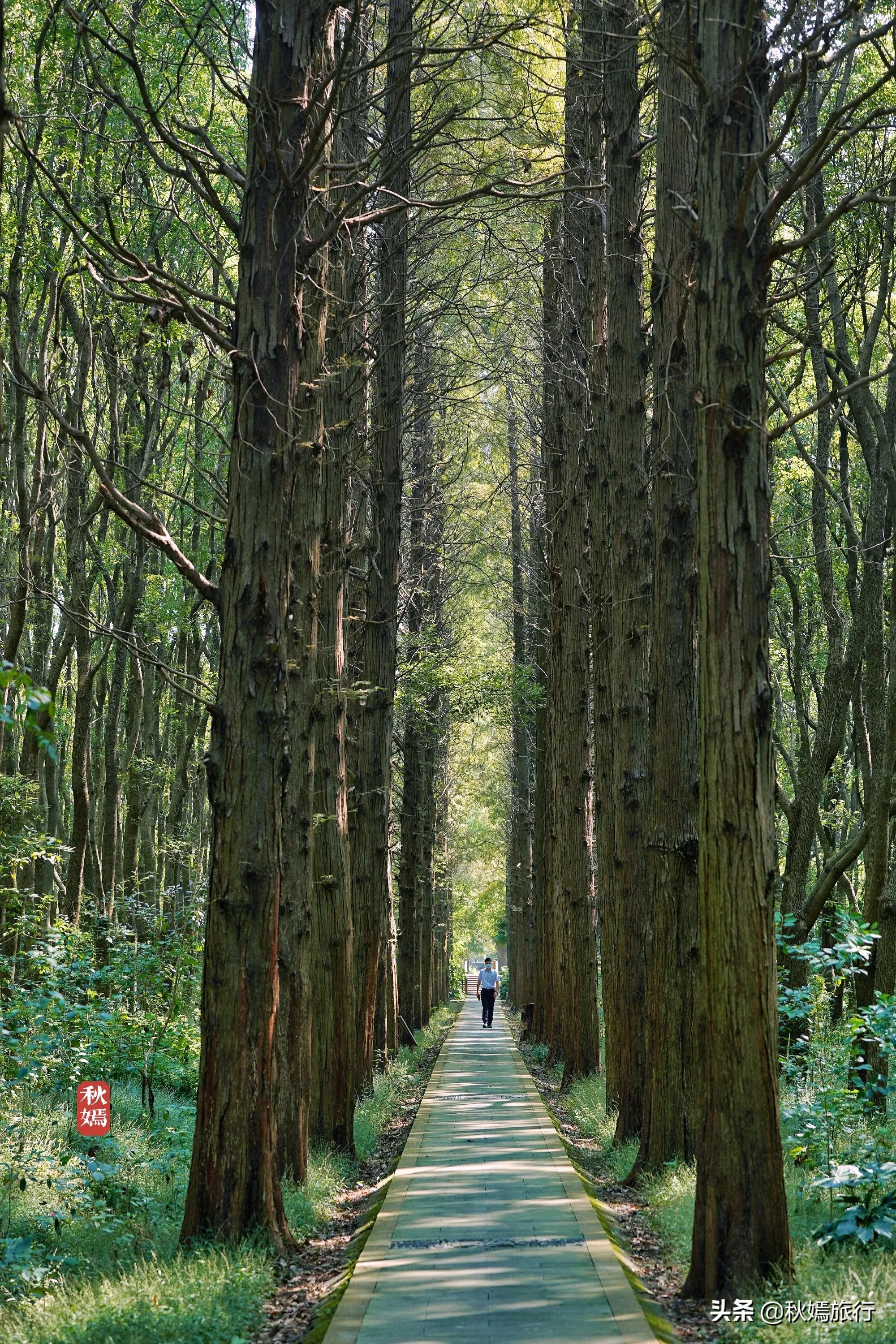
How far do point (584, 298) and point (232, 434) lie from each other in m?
9.77

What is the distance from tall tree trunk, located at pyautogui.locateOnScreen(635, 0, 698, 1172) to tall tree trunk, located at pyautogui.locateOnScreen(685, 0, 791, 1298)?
249cm

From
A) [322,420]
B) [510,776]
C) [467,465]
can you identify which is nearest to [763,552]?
[322,420]

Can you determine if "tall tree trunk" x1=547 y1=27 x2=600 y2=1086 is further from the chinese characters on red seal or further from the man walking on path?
the man walking on path

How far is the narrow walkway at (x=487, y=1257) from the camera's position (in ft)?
20.0

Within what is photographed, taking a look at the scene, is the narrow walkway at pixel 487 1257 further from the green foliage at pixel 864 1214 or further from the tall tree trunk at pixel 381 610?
the tall tree trunk at pixel 381 610

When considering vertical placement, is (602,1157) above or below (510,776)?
below

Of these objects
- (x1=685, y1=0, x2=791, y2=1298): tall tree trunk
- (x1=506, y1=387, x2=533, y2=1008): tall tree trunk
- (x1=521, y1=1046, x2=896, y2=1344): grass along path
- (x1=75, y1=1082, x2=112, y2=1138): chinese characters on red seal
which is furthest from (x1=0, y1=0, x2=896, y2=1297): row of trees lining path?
(x1=75, y1=1082, x2=112, y2=1138): chinese characters on red seal

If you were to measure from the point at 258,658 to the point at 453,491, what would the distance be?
20731 mm

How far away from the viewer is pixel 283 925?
10125mm

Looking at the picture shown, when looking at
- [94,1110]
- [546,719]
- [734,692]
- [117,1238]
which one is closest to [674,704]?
[734,692]

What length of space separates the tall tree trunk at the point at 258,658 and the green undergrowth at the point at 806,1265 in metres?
2.62

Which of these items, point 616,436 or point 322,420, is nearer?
point 322,420

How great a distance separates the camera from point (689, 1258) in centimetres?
732

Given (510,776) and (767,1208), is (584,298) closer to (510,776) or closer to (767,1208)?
(767,1208)
